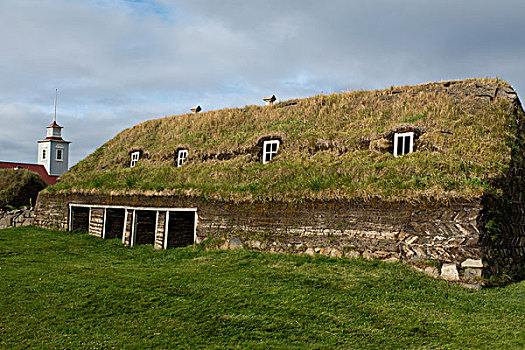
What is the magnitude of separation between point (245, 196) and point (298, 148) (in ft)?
13.1

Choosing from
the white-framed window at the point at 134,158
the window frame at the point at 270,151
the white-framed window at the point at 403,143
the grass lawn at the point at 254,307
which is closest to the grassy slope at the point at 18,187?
the white-framed window at the point at 134,158

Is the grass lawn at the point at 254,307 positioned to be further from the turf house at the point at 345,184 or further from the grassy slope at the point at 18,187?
the grassy slope at the point at 18,187

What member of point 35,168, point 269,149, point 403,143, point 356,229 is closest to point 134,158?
point 269,149

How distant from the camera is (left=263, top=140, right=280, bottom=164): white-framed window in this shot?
67.6 ft

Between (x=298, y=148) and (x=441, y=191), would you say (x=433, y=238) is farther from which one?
(x=298, y=148)

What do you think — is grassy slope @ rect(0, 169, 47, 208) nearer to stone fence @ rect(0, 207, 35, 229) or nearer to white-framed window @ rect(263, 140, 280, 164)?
stone fence @ rect(0, 207, 35, 229)

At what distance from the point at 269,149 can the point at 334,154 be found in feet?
12.3

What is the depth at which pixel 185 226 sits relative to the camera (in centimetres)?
1970

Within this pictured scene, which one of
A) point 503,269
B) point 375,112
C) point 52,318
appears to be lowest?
point 52,318

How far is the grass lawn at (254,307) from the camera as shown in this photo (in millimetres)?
8445

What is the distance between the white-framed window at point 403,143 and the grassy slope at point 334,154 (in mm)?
571

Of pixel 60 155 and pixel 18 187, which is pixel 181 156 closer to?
pixel 18 187

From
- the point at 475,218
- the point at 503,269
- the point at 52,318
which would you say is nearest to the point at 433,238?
the point at 475,218

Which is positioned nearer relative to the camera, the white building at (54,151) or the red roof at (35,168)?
the red roof at (35,168)
